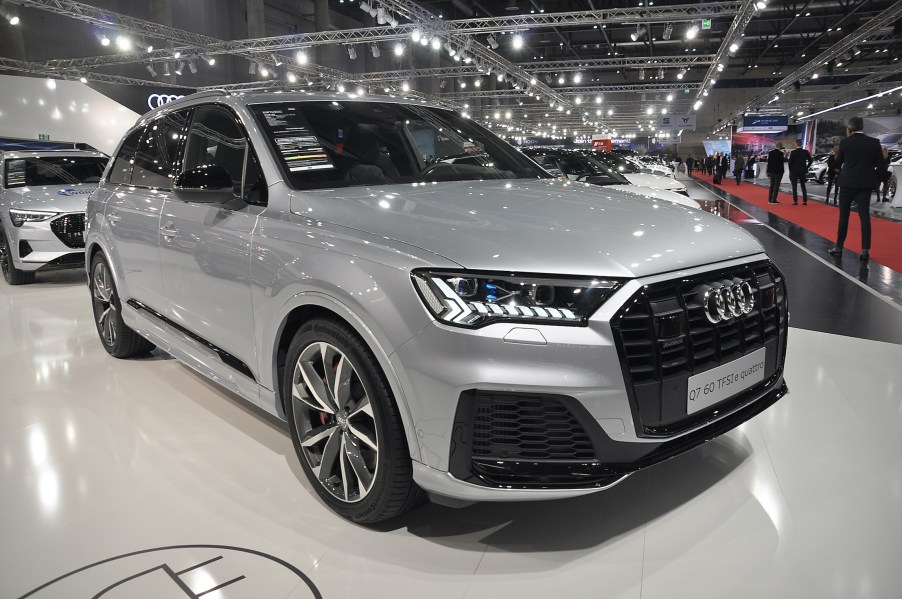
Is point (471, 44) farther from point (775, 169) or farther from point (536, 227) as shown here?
point (536, 227)

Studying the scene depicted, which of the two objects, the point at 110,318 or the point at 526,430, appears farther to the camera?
the point at 110,318

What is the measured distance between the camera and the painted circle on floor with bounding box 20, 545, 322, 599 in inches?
78.9

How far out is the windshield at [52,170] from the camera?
24.6 feet

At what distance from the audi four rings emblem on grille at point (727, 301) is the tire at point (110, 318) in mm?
Answer: 3430

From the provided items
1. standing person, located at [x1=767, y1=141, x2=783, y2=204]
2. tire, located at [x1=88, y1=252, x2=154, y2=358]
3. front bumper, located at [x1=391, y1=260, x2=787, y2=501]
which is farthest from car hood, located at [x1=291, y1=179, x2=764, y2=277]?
standing person, located at [x1=767, y1=141, x2=783, y2=204]

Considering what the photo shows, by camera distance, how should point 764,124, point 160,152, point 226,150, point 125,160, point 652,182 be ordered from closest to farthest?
1. point 226,150
2. point 160,152
3. point 125,160
4. point 652,182
5. point 764,124

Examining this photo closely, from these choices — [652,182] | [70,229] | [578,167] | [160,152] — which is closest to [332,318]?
[160,152]

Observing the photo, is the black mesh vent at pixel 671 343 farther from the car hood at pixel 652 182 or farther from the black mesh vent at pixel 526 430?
the car hood at pixel 652 182

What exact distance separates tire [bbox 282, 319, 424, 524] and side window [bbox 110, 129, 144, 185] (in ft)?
7.27

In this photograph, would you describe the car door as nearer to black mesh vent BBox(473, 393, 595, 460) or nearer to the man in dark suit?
black mesh vent BBox(473, 393, 595, 460)

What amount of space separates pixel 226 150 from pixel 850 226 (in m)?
11.3

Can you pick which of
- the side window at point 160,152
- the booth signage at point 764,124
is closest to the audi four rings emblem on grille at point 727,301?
the side window at point 160,152

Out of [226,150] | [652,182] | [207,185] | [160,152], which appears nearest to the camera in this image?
[207,185]

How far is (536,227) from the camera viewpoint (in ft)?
6.72
